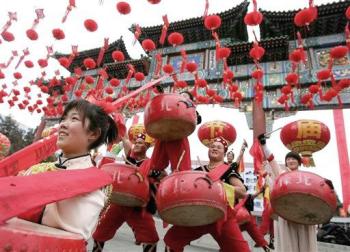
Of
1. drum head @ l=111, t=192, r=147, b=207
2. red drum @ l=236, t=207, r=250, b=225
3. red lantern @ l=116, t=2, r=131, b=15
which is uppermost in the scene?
red lantern @ l=116, t=2, r=131, b=15

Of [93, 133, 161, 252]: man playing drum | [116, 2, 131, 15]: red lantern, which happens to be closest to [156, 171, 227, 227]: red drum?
[93, 133, 161, 252]: man playing drum

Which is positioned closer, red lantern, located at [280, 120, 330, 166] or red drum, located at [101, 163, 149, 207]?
red drum, located at [101, 163, 149, 207]

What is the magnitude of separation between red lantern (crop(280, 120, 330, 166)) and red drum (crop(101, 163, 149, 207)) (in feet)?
13.0

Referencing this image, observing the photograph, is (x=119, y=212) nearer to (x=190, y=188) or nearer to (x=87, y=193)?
(x=190, y=188)

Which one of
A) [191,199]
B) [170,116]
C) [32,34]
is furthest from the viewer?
[32,34]

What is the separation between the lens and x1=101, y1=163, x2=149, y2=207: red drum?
2.88 metres

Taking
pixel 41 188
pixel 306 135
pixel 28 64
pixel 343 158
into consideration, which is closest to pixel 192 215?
pixel 41 188

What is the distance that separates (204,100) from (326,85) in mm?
4617

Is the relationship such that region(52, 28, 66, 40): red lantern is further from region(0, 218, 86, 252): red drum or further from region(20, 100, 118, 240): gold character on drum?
region(0, 218, 86, 252): red drum

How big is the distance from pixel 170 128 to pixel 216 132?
158 inches

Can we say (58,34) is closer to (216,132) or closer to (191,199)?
(216,132)

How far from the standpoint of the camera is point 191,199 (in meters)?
2.37

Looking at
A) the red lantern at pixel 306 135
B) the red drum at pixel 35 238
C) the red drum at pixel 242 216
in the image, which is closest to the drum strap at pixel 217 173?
the red drum at pixel 35 238

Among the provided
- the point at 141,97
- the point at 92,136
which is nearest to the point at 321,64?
the point at 141,97
